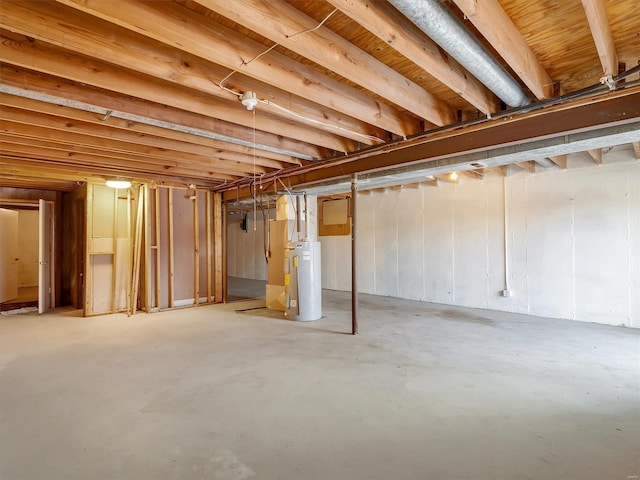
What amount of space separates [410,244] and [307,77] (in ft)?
15.9

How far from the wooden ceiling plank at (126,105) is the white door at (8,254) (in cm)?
554

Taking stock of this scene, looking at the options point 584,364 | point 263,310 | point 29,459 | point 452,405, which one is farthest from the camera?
point 263,310

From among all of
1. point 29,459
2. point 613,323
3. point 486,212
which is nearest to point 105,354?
point 29,459

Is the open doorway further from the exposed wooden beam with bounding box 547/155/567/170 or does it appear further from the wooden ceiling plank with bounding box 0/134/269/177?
the exposed wooden beam with bounding box 547/155/567/170

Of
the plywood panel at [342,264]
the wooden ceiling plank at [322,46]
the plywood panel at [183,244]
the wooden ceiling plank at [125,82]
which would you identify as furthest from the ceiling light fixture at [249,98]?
the plywood panel at [342,264]

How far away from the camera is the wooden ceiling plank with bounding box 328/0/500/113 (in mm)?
1535

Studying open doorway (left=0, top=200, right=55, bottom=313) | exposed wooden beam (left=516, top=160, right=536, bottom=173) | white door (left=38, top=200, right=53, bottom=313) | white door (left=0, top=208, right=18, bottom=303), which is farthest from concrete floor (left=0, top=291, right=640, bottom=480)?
white door (left=0, top=208, right=18, bottom=303)

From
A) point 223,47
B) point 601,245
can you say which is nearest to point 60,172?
point 223,47

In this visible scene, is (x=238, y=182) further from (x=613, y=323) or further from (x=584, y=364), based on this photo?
(x=613, y=323)

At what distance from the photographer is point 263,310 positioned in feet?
18.3

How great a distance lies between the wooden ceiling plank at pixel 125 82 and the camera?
1.94 m

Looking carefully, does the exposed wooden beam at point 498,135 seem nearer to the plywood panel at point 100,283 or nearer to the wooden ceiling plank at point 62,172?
the wooden ceiling plank at point 62,172

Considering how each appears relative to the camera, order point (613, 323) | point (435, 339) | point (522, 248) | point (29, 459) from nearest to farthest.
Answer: point (29, 459) < point (435, 339) < point (613, 323) < point (522, 248)

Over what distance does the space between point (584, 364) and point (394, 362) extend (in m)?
1.73
